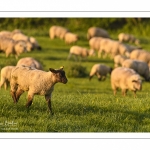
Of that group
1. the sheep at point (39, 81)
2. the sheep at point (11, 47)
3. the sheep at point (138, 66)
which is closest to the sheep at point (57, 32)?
the sheep at point (11, 47)

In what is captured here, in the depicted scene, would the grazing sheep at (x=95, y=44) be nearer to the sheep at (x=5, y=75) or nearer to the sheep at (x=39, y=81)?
the sheep at (x=5, y=75)

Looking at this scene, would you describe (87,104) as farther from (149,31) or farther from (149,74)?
(149,31)

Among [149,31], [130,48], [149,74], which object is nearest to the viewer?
[149,74]

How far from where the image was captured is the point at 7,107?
1036 centimetres

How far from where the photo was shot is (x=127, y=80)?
16141mm

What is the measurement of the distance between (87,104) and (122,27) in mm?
27033

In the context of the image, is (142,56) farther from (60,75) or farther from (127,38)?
(60,75)

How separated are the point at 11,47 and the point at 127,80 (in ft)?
29.6

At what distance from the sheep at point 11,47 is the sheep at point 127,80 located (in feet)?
24.9

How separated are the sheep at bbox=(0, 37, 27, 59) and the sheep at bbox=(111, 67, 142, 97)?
7587 millimetres

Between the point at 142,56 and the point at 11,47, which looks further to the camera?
the point at 142,56

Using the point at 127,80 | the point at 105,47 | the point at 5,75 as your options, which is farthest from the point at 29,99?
the point at 105,47

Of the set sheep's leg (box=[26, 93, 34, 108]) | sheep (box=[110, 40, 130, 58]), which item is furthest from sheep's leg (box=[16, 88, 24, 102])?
sheep (box=[110, 40, 130, 58])
